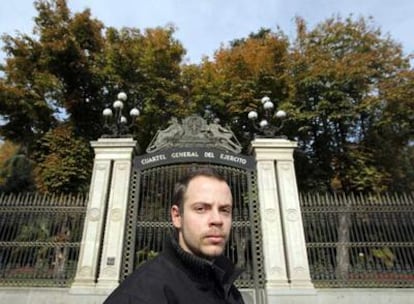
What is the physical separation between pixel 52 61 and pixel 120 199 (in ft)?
38.6

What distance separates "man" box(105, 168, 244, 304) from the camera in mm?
1290

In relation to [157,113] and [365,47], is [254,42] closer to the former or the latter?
[365,47]

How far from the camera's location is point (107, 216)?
8.85 metres

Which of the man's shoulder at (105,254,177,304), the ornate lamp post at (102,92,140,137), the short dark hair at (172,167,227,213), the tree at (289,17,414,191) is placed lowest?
the man's shoulder at (105,254,177,304)

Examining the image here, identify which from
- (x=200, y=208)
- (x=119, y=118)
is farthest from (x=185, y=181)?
(x=119, y=118)

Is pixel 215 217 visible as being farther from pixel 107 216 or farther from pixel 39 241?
pixel 39 241

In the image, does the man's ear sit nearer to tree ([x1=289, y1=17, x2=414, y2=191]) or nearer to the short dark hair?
the short dark hair

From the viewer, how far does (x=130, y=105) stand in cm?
1878

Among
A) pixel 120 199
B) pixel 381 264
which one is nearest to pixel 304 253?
pixel 381 264

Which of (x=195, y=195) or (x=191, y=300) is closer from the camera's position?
(x=191, y=300)

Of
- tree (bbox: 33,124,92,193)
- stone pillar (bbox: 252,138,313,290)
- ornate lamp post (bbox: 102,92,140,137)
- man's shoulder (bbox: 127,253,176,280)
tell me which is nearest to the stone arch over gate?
stone pillar (bbox: 252,138,313,290)

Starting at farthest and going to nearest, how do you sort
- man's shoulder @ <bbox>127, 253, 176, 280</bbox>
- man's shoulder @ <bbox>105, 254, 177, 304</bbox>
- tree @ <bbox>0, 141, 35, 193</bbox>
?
tree @ <bbox>0, 141, 35, 193</bbox> → man's shoulder @ <bbox>127, 253, 176, 280</bbox> → man's shoulder @ <bbox>105, 254, 177, 304</bbox>

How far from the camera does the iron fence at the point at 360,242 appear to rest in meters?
8.64

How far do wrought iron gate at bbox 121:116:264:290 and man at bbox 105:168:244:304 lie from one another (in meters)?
7.00
